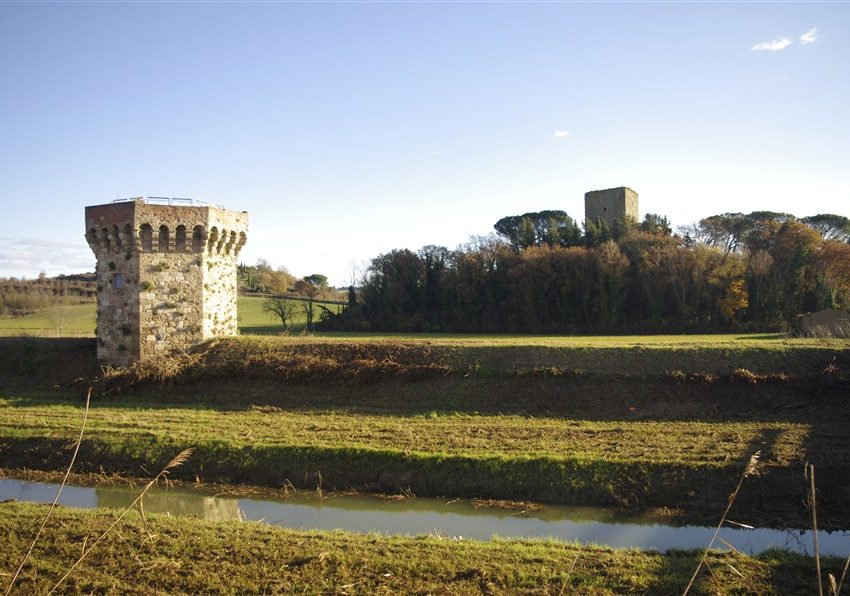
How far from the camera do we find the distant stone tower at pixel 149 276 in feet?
76.2

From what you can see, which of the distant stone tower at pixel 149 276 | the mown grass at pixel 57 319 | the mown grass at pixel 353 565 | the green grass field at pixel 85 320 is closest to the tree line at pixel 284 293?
the green grass field at pixel 85 320

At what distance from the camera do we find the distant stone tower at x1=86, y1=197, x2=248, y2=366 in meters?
23.2

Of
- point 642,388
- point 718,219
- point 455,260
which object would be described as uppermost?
point 718,219

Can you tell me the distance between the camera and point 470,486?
13539 mm

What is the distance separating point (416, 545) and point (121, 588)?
428 cm

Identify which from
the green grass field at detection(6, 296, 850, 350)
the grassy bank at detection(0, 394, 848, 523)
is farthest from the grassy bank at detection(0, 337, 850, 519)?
the green grass field at detection(6, 296, 850, 350)

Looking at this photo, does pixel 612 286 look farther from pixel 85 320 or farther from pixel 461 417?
pixel 85 320

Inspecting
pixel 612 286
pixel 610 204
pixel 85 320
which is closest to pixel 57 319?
pixel 85 320

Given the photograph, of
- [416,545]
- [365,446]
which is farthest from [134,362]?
[416,545]

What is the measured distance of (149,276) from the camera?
23.4 m

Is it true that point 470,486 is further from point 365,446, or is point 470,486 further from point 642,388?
point 642,388

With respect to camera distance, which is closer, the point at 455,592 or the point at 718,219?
the point at 455,592

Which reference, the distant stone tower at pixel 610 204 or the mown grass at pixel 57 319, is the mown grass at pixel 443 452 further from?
the distant stone tower at pixel 610 204

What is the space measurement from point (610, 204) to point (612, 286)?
2717cm
